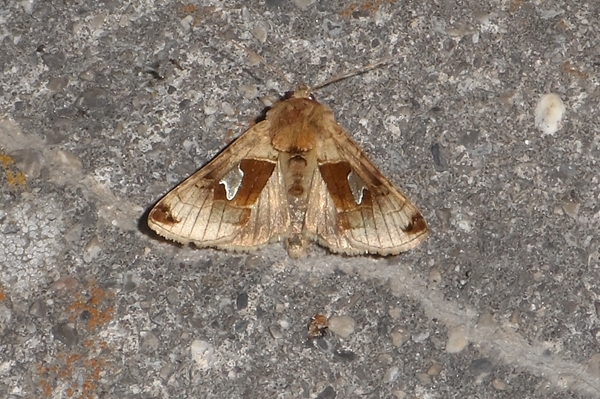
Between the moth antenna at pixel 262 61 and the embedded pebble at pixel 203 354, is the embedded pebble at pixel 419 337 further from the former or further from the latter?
the moth antenna at pixel 262 61

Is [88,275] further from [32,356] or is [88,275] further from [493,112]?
[493,112]

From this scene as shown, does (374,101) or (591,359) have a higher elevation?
(374,101)

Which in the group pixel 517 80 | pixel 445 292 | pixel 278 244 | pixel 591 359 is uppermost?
pixel 517 80

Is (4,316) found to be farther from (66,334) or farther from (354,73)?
(354,73)

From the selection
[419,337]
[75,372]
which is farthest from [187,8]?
[419,337]

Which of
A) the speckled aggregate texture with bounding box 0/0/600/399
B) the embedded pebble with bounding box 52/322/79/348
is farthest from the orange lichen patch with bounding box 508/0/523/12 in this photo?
the embedded pebble with bounding box 52/322/79/348

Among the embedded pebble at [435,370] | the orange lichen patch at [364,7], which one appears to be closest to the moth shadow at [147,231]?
the embedded pebble at [435,370]

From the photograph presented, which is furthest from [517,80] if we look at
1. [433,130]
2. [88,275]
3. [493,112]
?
[88,275]

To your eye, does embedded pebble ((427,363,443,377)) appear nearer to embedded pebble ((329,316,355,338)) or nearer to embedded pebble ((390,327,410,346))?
embedded pebble ((390,327,410,346))
